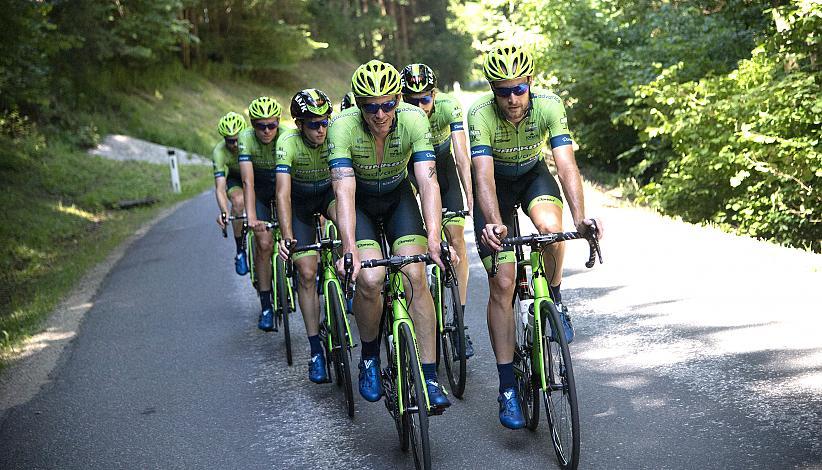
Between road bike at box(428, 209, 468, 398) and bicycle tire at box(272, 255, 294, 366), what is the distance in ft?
4.64

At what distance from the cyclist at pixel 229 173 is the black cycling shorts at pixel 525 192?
4.53 metres

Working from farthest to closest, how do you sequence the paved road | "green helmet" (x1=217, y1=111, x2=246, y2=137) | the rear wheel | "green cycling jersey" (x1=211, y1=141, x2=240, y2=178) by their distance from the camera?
"green cycling jersey" (x1=211, y1=141, x2=240, y2=178), "green helmet" (x1=217, y1=111, x2=246, y2=137), the rear wheel, the paved road

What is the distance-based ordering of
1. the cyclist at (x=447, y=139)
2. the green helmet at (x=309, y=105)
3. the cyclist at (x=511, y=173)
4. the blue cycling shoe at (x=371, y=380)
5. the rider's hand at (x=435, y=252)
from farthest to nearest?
the cyclist at (x=447, y=139) < the green helmet at (x=309, y=105) < the blue cycling shoe at (x=371, y=380) < the cyclist at (x=511, y=173) < the rider's hand at (x=435, y=252)

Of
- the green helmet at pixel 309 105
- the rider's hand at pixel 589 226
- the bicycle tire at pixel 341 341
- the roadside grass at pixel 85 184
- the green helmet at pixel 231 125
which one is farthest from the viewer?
the roadside grass at pixel 85 184

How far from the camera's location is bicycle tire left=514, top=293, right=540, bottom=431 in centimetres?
522

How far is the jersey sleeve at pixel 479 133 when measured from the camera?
18.1ft

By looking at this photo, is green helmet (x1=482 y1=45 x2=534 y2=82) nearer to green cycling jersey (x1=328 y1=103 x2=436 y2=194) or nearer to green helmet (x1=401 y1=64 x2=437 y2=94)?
green cycling jersey (x1=328 y1=103 x2=436 y2=194)

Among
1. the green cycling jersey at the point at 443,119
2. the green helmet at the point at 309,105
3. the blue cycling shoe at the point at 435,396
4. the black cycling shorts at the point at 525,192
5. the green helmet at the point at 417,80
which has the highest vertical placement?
the green helmet at the point at 417,80

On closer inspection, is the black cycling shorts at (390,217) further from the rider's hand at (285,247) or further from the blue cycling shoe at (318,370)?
the blue cycling shoe at (318,370)

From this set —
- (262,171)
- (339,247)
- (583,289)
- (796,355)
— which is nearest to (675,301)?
(583,289)

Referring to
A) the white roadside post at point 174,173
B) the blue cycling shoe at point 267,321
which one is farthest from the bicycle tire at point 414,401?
the white roadside post at point 174,173

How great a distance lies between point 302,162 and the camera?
725 cm

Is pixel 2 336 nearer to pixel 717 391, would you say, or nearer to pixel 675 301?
pixel 675 301

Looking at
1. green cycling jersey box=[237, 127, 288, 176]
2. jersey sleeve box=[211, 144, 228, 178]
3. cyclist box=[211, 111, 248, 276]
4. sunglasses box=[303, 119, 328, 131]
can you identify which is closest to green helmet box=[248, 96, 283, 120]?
green cycling jersey box=[237, 127, 288, 176]
